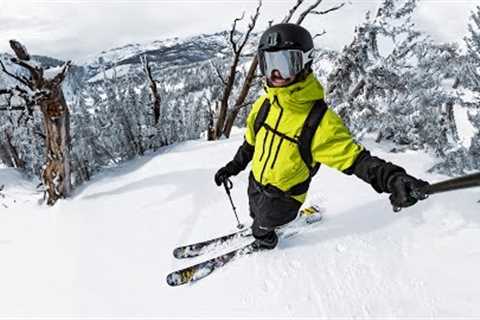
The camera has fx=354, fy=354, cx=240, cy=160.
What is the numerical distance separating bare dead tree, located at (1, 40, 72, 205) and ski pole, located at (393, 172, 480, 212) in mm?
4948

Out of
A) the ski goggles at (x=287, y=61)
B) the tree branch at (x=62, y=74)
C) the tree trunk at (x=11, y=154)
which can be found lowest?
the tree trunk at (x=11, y=154)

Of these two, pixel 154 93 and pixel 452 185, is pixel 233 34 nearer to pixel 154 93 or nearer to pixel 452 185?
pixel 154 93

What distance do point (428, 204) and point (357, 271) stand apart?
1291 millimetres

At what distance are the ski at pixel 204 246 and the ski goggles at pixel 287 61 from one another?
80.4 inches

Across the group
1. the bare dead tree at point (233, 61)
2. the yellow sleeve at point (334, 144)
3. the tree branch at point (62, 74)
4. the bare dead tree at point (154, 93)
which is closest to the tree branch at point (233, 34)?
the bare dead tree at point (233, 61)

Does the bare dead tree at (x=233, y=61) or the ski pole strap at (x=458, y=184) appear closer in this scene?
the ski pole strap at (x=458, y=184)

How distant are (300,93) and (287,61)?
0.24m

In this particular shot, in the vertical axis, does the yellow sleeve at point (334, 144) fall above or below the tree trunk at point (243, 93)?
above

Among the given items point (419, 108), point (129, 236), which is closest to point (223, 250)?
point (129, 236)

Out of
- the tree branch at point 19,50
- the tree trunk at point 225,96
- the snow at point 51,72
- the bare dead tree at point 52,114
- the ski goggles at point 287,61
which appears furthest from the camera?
the tree trunk at point 225,96

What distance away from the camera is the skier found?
230 centimetres

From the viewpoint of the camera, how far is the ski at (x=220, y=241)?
381 centimetres

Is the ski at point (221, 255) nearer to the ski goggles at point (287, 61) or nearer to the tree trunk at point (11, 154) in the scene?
the ski goggles at point (287, 61)

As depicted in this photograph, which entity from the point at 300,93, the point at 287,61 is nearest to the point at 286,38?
the point at 287,61
